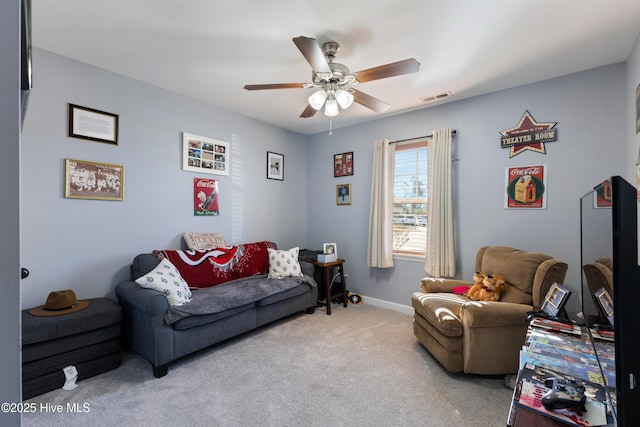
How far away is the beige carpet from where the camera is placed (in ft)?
5.90

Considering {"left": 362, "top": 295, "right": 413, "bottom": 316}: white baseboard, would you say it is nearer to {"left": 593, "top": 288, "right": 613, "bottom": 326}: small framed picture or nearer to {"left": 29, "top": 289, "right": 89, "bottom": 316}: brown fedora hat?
{"left": 593, "top": 288, "right": 613, "bottom": 326}: small framed picture

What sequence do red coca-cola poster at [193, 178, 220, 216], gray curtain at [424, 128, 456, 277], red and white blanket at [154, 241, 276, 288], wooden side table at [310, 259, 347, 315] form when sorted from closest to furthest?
red and white blanket at [154, 241, 276, 288] → gray curtain at [424, 128, 456, 277] → red coca-cola poster at [193, 178, 220, 216] → wooden side table at [310, 259, 347, 315]

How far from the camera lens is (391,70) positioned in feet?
6.36

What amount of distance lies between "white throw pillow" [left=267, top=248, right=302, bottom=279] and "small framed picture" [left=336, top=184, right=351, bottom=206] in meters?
1.18

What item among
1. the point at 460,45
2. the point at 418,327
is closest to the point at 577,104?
the point at 460,45

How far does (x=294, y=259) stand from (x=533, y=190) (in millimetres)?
2697

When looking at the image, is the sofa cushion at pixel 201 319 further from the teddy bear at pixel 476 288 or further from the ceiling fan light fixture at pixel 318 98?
the teddy bear at pixel 476 288

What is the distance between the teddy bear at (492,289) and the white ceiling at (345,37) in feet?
6.20

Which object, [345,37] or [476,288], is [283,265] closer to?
[476,288]

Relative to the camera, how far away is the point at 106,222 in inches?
105

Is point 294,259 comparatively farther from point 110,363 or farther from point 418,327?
point 110,363

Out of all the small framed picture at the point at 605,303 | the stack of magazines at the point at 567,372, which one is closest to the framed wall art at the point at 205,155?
the stack of magazines at the point at 567,372

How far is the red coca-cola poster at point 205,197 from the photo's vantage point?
337cm

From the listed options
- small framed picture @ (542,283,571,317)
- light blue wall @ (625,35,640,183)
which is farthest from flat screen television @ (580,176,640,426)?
light blue wall @ (625,35,640,183)
